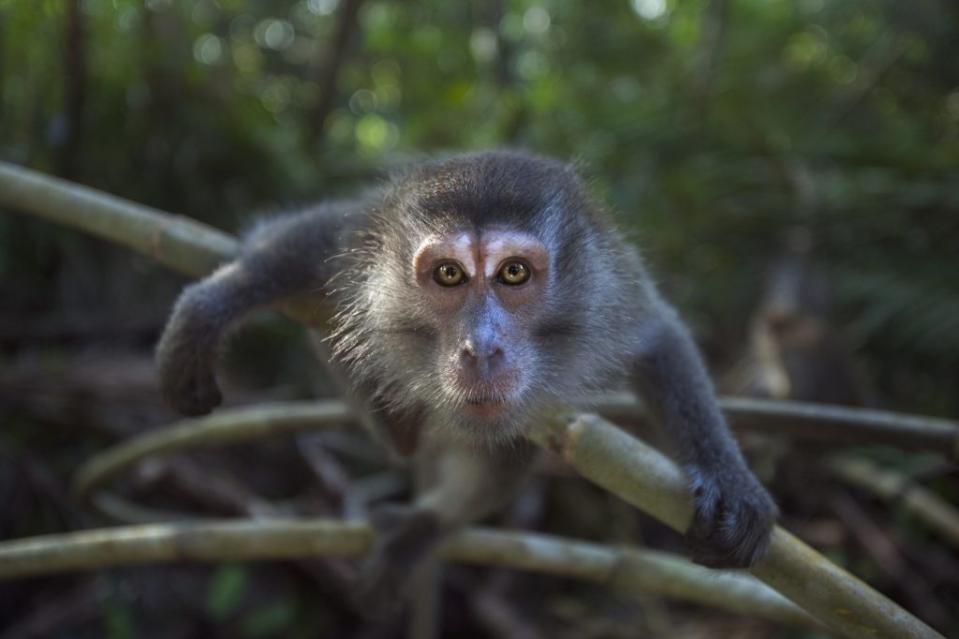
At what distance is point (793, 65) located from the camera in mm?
7156

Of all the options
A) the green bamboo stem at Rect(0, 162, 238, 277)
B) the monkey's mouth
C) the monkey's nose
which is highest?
the green bamboo stem at Rect(0, 162, 238, 277)

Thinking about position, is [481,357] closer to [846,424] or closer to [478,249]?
[478,249]

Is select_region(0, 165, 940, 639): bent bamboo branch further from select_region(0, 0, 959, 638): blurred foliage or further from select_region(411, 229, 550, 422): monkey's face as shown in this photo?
select_region(0, 0, 959, 638): blurred foliage

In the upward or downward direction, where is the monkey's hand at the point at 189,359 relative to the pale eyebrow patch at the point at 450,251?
downward

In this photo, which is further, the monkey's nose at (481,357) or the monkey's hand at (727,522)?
the monkey's hand at (727,522)

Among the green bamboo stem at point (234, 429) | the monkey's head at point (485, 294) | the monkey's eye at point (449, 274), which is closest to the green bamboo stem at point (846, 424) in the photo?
the monkey's head at point (485, 294)

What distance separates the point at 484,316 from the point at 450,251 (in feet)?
0.71

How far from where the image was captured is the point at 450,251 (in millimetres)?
2422

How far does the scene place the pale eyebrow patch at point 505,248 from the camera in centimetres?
242

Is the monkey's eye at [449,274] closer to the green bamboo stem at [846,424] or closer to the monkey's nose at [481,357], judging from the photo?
the monkey's nose at [481,357]

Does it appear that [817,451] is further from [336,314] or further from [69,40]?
[69,40]

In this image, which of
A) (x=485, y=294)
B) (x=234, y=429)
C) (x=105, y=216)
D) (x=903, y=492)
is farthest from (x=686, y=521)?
(x=903, y=492)

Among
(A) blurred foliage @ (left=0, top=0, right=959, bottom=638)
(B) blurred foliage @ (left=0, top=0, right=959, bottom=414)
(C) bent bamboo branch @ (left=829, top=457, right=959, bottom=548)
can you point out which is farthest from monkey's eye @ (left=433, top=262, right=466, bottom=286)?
(C) bent bamboo branch @ (left=829, top=457, right=959, bottom=548)

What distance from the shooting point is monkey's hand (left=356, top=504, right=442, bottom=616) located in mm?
3738
